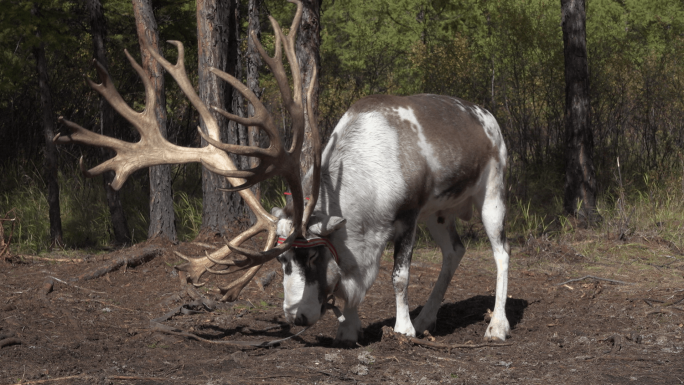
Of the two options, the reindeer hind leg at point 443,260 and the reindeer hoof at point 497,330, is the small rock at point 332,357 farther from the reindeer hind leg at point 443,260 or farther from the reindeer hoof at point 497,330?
the reindeer hoof at point 497,330

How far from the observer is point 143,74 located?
15.2ft

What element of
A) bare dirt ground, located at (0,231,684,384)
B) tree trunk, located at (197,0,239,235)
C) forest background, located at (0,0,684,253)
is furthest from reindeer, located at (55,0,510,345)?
forest background, located at (0,0,684,253)

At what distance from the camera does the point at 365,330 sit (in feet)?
18.2

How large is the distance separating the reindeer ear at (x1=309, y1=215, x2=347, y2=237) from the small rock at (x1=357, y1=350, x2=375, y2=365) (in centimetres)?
87

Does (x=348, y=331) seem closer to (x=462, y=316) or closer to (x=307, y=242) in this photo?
(x=307, y=242)

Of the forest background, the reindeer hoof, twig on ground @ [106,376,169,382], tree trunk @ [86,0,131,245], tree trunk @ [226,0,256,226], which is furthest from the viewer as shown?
the forest background

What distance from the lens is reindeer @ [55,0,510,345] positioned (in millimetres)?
4312

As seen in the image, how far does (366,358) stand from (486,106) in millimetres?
9020

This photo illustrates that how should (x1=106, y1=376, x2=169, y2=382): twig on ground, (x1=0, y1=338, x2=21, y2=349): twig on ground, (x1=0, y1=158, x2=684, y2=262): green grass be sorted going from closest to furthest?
(x1=106, y1=376, x2=169, y2=382): twig on ground
(x1=0, y1=338, x2=21, y2=349): twig on ground
(x1=0, y1=158, x2=684, y2=262): green grass

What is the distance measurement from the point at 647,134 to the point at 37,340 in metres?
11.0

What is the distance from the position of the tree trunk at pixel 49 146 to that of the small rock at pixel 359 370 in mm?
6691

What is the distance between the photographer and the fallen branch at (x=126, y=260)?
22.8ft

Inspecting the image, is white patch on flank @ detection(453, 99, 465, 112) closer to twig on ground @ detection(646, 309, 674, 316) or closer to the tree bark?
twig on ground @ detection(646, 309, 674, 316)

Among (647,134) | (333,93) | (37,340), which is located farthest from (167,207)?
(647,134)
